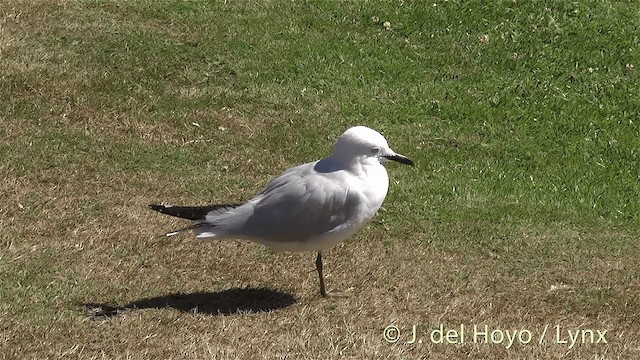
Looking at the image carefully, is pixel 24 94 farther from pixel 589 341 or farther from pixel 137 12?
pixel 589 341

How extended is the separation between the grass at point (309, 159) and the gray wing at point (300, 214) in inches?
23.9

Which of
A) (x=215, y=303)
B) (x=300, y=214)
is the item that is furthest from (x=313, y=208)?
(x=215, y=303)

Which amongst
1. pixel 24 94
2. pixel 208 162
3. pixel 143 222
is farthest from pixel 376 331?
pixel 24 94

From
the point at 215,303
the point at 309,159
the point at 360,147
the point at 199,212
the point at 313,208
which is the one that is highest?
the point at 360,147

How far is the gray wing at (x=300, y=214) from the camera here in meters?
6.61

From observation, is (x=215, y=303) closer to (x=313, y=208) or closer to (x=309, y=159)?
(x=313, y=208)

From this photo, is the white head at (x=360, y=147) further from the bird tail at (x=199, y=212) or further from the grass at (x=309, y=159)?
the grass at (x=309, y=159)

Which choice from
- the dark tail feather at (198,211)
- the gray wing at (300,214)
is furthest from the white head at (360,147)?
the dark tail feather at (198,211)

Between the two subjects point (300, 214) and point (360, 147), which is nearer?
point (300, 214)

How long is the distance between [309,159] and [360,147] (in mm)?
3459

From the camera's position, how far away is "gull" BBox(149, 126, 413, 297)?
662cm

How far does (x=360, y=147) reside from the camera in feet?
22.1

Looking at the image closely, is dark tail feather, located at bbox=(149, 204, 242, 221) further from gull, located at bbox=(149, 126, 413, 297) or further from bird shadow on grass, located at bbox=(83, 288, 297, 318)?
bird shadow on grass, located at bbox=(83, 288, 297, 318)

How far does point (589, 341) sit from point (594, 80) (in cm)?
668
